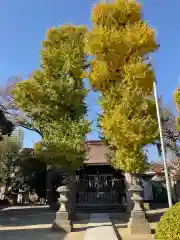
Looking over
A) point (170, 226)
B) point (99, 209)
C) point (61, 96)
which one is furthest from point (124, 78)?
point (99, 209)

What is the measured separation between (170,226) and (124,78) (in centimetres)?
882

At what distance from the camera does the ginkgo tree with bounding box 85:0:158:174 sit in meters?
11.8

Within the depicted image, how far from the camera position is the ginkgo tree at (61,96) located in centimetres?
1391

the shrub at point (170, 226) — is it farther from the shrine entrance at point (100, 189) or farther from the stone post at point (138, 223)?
the shrine entrance at point (100, 189)

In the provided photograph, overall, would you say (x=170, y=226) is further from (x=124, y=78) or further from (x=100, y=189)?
(x=100, y=189)

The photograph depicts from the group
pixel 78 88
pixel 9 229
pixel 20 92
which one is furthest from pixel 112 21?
pixel 9 229

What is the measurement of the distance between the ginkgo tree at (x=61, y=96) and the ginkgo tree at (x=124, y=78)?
165 centimetres

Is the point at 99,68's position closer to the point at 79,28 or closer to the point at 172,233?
the point at 79,28

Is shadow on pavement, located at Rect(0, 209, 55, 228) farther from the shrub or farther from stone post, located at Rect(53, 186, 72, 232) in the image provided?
the shrub

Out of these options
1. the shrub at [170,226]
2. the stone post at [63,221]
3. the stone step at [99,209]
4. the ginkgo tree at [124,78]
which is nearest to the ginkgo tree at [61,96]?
the ginkgo tree at [124,78]

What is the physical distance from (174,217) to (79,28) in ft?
44.4

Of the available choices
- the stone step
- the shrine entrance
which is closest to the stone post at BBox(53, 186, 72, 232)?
the stone step

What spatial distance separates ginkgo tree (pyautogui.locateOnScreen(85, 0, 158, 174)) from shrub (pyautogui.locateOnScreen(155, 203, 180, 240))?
6.56 metres

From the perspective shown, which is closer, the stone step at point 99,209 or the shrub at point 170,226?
the shrub at point 170,226
